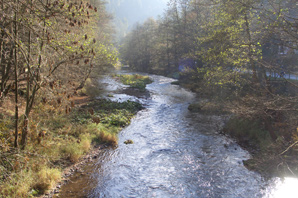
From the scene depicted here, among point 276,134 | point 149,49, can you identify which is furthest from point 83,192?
point 149,49

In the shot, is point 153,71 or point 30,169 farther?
point 153,71

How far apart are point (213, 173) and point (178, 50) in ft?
104

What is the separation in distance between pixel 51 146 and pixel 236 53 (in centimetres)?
906

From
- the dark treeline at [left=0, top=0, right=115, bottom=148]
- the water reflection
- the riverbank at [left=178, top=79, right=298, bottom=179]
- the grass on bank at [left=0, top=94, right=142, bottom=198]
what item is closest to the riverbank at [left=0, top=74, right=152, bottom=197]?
the grass on bank at [left=0, top=94, right=142, bottom=198]

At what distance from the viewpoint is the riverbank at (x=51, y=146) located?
18.7 ft

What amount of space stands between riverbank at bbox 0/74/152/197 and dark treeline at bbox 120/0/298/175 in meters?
6.24

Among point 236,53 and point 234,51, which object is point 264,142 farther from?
point 234,51

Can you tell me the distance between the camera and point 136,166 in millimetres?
8688

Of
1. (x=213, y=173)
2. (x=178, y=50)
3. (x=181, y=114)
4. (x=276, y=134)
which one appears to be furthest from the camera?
(x=178, y=50)

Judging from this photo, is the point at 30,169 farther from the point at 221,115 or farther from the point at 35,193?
the point at 221,115

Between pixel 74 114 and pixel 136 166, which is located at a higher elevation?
pixel 74 114

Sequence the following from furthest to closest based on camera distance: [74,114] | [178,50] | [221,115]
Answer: [178,50] < [221,115] < [74,114]

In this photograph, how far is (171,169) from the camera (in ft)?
27.7

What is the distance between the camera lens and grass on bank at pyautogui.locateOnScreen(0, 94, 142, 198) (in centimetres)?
568
